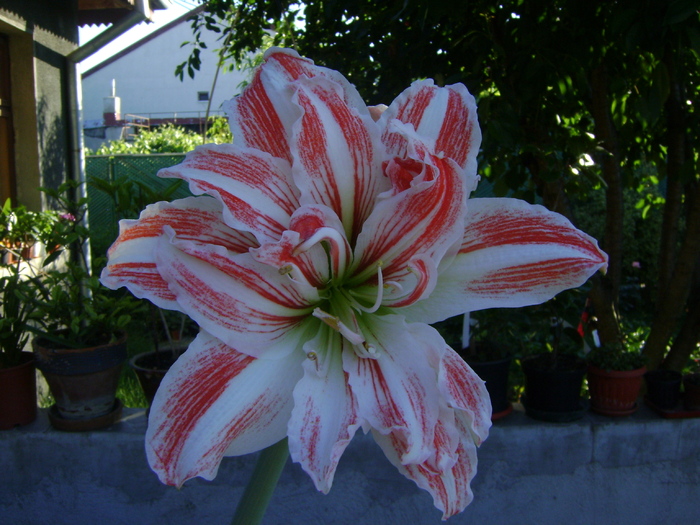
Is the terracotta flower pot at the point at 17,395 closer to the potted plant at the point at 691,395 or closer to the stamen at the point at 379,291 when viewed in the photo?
the stamen at the point at 379,291

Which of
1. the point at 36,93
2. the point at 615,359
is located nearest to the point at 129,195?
the point at 615,359

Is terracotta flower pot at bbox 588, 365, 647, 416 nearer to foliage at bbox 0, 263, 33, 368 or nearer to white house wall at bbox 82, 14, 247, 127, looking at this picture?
foliage at bbox 0, 263, 33, 368

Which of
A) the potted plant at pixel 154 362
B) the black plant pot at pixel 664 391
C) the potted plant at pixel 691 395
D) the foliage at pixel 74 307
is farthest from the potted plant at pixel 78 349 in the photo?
the potted plant at pixel 691 395

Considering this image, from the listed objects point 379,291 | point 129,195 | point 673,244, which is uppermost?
point 379,291

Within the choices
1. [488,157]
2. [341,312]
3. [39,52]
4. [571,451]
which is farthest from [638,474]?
[39,52]

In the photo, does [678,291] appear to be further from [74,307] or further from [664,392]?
[74,307]

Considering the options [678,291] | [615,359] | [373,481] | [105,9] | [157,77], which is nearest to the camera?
[373,481]

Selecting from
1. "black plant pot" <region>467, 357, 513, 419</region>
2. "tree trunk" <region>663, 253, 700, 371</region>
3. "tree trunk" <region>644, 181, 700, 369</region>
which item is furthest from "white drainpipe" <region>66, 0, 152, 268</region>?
"tree trunk" <region>663, 253, 700, 371</region>
